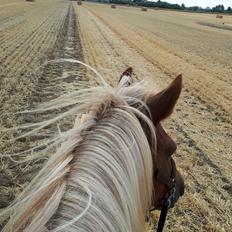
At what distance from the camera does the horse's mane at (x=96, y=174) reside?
138 cm

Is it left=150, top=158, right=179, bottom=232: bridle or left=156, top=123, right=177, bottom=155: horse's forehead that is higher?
left=156, top=123, right=177, bottom=155: horse's forehead

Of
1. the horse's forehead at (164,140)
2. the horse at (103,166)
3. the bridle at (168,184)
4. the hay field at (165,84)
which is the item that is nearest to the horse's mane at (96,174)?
the horse at (103,166)

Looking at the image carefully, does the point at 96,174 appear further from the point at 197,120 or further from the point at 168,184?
the point at 197,120

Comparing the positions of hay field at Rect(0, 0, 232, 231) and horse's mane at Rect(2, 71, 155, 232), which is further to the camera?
hay field at Rect(0, 0, 232, 231)

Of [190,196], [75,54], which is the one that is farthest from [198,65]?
[190,196]

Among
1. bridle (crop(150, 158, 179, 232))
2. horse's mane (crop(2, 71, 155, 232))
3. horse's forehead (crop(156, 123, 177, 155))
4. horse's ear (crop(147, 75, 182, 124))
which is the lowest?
bridle (crop(150, 158, 179, 232))

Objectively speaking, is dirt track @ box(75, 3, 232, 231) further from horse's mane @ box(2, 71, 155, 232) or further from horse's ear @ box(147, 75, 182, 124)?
horse's mane @ box(2, 71, 155, 232)

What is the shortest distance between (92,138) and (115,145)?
0.31 feet

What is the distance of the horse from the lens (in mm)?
1392

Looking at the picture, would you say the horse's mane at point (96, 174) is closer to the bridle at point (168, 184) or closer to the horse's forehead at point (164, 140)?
the horse's forehead at point (164, 140)

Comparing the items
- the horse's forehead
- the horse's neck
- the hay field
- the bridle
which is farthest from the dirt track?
the horse's neck

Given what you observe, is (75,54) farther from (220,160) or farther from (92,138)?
(92,138)

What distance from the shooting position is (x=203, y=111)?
9.04 metres

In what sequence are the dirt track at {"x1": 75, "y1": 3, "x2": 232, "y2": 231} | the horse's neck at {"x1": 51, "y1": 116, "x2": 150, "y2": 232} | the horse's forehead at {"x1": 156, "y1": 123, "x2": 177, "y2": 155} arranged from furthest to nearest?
the dirt track at {"x1": 75, "y1": 3, "x2": 232, "y2": 231}, the horse's forehead at {"x1": 156, "y1": 123, "x2": 177, "y2": 155}, the horse's neck at {"x1": 51, "y1": 116, "x2": 150, "y2": 232}
